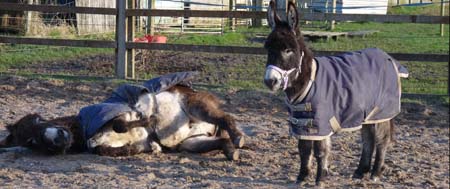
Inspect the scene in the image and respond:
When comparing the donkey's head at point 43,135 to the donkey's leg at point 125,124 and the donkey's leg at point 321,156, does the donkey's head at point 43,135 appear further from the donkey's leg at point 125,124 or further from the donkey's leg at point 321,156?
the donkey's leg at point 321,156

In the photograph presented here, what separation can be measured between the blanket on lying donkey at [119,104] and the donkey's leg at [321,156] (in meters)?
1.73

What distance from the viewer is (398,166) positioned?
6168mm

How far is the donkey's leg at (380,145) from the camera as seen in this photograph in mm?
5738

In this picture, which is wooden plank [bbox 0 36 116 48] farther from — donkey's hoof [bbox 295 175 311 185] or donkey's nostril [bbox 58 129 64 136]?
donkey's hoof [bbox 295 175 311 185]

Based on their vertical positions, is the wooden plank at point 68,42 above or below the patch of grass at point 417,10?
below

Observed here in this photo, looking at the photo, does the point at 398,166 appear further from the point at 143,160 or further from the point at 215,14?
the point at 215,14

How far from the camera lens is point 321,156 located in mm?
5438

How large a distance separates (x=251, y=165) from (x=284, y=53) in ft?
4.62

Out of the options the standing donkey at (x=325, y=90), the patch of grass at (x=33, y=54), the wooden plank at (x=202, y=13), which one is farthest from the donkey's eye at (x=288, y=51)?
the patch of grass at (x=33, y=54)

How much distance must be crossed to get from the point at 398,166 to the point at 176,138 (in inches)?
76.9

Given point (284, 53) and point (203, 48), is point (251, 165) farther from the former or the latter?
point (203, 48)

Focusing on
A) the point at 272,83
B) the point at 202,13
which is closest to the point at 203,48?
the point at 202,13

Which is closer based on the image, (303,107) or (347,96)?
(303,107)

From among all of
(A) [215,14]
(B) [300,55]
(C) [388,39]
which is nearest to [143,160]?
(B) [300,55]
